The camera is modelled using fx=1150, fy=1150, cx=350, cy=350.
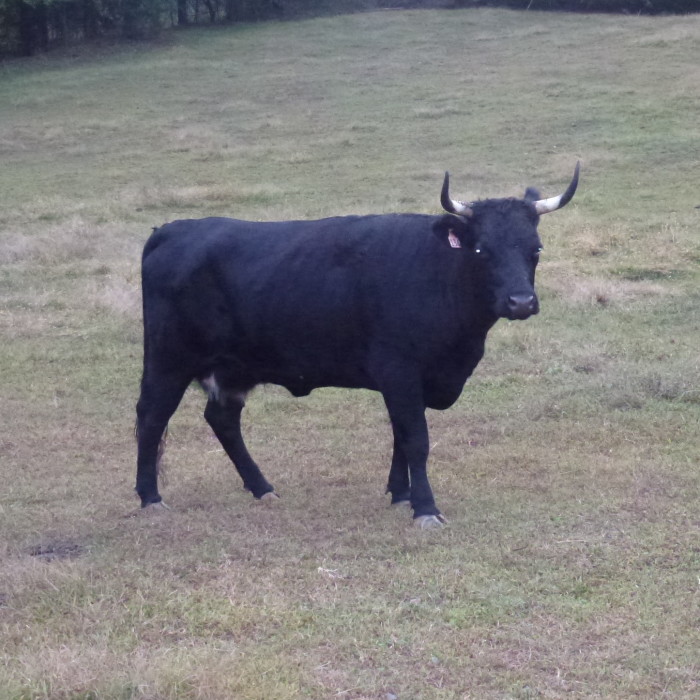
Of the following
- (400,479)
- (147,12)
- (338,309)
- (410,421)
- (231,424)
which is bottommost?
(400,479)

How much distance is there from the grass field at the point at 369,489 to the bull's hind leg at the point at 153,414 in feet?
0.72

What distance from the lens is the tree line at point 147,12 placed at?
35.0 meters

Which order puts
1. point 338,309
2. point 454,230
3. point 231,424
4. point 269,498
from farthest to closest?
1. point 231,424
2. point 269,498
3. point 338,309
4. point 454,230

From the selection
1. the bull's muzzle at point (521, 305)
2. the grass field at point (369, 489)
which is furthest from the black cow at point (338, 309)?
the grass field at point (369, 489)

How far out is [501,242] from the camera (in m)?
6.04

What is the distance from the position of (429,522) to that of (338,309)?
1.30 metres

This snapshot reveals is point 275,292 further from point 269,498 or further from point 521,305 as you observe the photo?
point 521,305

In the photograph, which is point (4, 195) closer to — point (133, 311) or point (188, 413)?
point (133, 311)

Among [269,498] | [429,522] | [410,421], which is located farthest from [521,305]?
[269,498]

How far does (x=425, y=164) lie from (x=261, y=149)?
386cm

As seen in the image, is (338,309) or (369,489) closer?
(338,309)

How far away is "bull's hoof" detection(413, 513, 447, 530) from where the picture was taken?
19.4 ft

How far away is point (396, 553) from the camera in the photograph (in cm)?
554

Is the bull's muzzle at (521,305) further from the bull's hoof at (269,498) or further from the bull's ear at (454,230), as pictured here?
the bull's hoof at (269,498)
